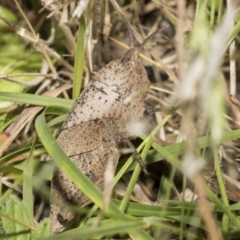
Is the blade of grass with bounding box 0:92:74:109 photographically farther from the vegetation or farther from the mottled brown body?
the mottled brown body

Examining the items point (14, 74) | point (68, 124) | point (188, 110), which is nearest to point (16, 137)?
point (14, 74)

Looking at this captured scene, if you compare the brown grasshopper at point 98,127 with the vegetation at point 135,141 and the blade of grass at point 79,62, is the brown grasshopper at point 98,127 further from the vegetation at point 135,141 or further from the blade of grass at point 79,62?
the blade of grass at point 79,62

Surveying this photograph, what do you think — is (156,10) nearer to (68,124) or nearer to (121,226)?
(68,124)

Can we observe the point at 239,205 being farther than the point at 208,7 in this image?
No

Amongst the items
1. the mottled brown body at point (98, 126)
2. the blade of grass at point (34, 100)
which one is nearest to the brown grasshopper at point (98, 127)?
the mottled brown body at point (98, 126)

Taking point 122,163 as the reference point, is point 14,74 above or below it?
above

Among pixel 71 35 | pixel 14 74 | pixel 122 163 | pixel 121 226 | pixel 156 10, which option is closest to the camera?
pixel 121 226

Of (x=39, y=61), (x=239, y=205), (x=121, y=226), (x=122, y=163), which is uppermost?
(x=39, y=61)

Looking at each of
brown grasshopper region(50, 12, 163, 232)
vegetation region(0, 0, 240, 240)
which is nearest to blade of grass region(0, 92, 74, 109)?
vegetation region(0, 0, 240, 240)

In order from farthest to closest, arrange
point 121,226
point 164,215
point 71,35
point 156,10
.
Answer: point 156,10 < point 71,35 < point 164,215 < point 121,226
